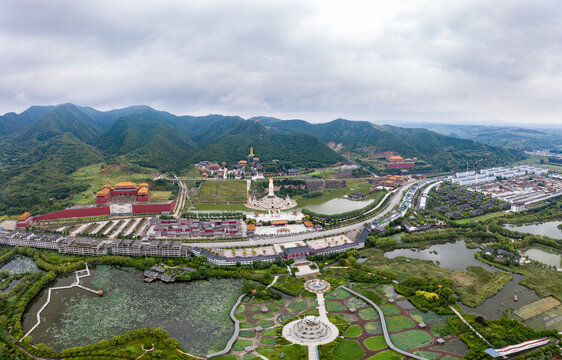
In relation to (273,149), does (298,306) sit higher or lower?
lower

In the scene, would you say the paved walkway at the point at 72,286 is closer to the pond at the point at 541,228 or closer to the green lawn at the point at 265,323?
the green lawn at the point at 265,323

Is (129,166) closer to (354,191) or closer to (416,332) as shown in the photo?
(354,191)

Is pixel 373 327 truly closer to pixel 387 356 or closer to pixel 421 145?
pixel 387 356

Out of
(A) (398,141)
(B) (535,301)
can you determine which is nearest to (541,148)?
(A) (398,141)

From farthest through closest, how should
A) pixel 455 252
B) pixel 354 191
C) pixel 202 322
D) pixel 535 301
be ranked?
pixel 354 191
pixel 455 252
pixel 535 301
pixel 202 322

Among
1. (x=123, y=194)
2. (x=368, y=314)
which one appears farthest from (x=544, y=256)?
(x=123, y=194)

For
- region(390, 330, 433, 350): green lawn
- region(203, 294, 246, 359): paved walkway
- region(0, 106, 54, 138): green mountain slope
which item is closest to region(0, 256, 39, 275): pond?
region(203, 294, 246, 359): paved walkway
